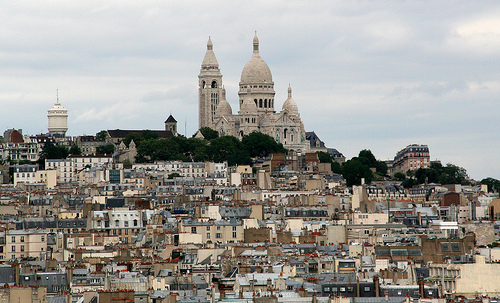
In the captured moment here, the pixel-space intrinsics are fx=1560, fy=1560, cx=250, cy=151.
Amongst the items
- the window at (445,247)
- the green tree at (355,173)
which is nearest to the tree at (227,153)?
the green tree at (355,173)

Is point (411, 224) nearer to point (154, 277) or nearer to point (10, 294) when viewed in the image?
point (154, 277)

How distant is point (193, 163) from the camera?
7067 inches

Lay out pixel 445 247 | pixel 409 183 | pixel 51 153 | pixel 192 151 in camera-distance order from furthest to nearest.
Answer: pixel 192 151, pixel 51 153, pixel 409 183, pixel 445 247

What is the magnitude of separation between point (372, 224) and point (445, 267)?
38.1 metres

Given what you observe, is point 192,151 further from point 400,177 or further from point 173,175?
point 173,175

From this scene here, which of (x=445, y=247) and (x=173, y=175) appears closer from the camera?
(x=445, y=247)

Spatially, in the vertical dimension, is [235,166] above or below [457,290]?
above

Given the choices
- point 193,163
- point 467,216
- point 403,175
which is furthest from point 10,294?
point 403,175

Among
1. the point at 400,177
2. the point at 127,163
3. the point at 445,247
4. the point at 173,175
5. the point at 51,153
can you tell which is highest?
the point at 51,153

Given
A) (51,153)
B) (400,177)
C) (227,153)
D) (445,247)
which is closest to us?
(445,247)

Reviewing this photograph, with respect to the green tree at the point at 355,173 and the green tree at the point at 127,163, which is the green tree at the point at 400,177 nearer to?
the green tree at the point at 355,173

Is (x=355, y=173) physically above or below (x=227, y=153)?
below

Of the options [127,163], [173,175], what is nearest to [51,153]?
[127,163]

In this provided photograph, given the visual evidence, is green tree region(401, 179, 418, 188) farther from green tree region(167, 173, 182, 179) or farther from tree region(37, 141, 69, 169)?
tree region(37, 141, 69, 169)
